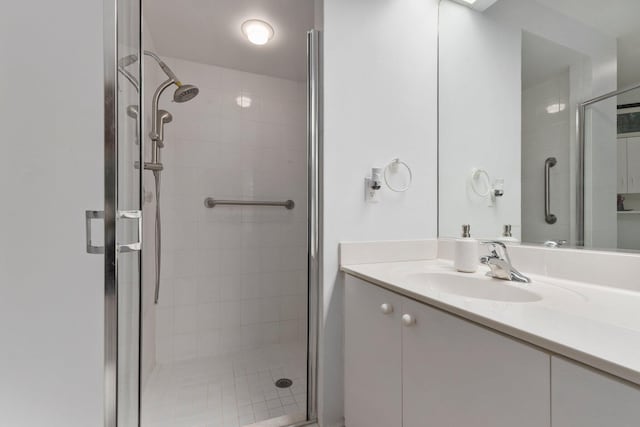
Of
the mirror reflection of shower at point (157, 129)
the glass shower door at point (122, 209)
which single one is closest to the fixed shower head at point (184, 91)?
the mirror reflection of shower at point (157, 129)

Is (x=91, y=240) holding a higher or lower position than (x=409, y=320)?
higher

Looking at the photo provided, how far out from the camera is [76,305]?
73 cm

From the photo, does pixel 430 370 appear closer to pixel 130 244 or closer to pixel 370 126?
pixel 130 244

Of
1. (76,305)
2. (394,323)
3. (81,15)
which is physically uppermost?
(81,15)

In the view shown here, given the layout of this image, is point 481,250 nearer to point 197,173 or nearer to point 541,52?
point 541,52

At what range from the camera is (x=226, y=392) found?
4.87 feet

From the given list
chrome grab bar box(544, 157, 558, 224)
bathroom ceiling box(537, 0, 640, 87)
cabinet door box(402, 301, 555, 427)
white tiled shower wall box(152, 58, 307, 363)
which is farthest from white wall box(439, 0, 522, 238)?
white tiled shower wall box(152, 58, 307, 363)

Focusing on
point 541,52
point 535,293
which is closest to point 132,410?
point 535,293

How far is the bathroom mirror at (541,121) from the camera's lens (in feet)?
2.81

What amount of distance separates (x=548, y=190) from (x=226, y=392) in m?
1.82

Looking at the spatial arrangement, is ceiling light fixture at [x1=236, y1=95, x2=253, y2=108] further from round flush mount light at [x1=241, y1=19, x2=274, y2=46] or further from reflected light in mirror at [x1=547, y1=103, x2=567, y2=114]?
reflected light in mirror at [x1=547, y1=103, x2=567, y2=114]

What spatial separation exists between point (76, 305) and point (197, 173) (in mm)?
1346

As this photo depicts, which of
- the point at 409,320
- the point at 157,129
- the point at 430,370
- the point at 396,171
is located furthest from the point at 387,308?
the point at 157,129

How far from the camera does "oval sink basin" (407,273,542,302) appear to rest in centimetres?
88
